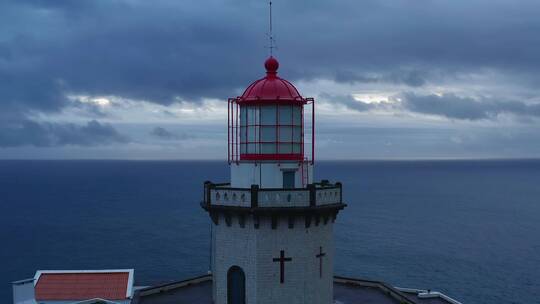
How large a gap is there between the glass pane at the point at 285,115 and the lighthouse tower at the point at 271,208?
1.2 inches

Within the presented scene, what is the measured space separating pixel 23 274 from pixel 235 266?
48.8 meters

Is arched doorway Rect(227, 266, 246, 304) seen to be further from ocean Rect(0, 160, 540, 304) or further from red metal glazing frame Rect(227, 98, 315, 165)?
ocean Rect(0, 160, 540, 304)

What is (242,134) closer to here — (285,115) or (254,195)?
(285,115)

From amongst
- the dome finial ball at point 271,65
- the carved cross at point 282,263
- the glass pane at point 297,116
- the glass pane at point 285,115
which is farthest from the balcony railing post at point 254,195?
the dome finial ball at point 271,65

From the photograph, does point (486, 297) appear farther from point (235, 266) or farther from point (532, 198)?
point (532, 198)

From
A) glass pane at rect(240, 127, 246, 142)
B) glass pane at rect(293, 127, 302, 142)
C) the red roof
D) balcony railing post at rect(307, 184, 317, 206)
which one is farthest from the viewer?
the red roof

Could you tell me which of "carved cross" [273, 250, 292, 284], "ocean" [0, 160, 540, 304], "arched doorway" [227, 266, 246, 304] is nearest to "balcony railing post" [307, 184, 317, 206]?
"carved cross" [273, 250, 292, 284]

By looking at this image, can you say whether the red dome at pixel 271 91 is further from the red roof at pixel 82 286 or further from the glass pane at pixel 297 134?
the red roof at pixel 82 286

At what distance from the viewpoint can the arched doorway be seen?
1692 cm

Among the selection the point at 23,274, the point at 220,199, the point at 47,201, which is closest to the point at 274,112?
the point at 220,199

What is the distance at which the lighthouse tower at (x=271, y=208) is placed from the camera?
16.4 meters

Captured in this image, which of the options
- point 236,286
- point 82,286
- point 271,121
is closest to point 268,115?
point 271,121

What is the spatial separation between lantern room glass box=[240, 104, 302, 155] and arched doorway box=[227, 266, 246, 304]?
12.1ft

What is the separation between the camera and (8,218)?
4013 inches
